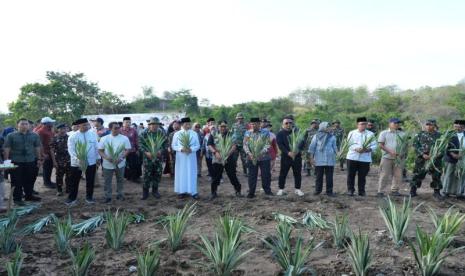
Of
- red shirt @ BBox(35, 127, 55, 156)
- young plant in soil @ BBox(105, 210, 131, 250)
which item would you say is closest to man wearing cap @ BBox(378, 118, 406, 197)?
young plant in soil @ BBox(105, 210, 131, 250)

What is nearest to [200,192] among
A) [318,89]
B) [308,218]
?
[308,218]

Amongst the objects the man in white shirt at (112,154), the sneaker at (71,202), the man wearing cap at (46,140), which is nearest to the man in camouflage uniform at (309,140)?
the man in white shirt at (112,154)

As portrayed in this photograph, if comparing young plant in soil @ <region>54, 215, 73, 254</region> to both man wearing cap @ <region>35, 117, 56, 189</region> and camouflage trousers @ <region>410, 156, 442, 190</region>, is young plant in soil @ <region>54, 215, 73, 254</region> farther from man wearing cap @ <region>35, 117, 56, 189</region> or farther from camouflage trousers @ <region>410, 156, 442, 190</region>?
camouflage trousers @ <region>410, 156, 442, 190</region>

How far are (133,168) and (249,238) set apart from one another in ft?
20.4

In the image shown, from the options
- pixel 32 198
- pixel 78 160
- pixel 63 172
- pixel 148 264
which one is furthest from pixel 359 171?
pixel 32 198

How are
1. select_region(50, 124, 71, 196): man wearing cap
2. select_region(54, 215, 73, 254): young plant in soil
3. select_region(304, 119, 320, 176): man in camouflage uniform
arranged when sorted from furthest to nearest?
select_region(304, 119, 320, 176): man in camouflage uniform, select_region(50, 124, 71, 196): man wearing cap, select_region(54, 215, 73, 254): young plant in soil

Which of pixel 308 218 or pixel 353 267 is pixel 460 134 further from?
pixel 353 267

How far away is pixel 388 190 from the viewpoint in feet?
29.7

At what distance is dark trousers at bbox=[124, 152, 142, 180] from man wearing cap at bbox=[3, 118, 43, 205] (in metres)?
A: 2.94

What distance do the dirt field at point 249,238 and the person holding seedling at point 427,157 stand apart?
1.25 feet

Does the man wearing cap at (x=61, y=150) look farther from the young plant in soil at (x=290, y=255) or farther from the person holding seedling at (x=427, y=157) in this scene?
the person holding seedling at (x=427, y=157)

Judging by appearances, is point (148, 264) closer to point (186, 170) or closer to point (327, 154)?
point (186, 170)

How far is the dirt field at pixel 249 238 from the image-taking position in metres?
4.43

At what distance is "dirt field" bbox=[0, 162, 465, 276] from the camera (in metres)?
4.43
